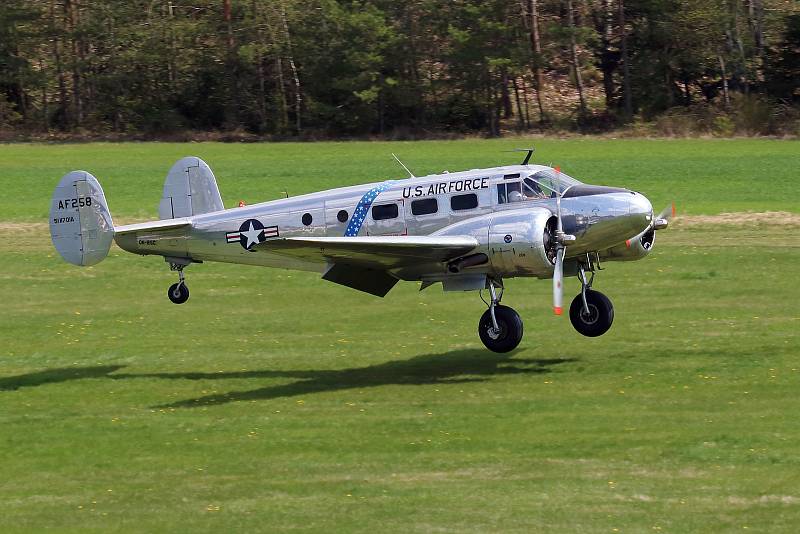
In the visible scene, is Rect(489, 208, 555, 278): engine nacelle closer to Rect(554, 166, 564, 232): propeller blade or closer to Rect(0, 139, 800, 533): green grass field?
Rect(554, 166, 564, 232): propeller blade

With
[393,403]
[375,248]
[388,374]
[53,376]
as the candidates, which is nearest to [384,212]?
[375,248]

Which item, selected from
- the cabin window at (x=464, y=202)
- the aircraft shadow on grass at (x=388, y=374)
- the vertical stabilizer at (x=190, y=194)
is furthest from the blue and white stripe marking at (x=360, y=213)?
the vertical stabilizer at (x=190, y=194)

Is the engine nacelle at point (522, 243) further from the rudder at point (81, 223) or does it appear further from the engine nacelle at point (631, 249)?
the rudder at point (81, 223)

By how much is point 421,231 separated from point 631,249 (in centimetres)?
387

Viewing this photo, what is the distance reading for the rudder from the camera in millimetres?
24750

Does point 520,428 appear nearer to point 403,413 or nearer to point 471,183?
point 403,413

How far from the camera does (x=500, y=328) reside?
2186 cm

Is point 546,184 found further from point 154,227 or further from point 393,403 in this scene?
point 154,227

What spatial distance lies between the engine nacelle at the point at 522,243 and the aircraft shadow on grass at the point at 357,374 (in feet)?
6.87

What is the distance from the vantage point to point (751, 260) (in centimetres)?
3362

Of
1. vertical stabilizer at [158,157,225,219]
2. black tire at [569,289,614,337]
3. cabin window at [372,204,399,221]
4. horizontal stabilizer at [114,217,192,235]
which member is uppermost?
vertical stabilizer at [158,157,225,219]

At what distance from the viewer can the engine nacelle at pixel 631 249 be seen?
22.7 metres

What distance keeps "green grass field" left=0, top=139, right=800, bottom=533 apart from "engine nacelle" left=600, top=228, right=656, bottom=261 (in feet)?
6.21

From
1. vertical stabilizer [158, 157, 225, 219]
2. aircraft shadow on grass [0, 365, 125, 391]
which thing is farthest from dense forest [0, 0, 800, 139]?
aircraft shadow on grass [0, 365, 125, 391]
